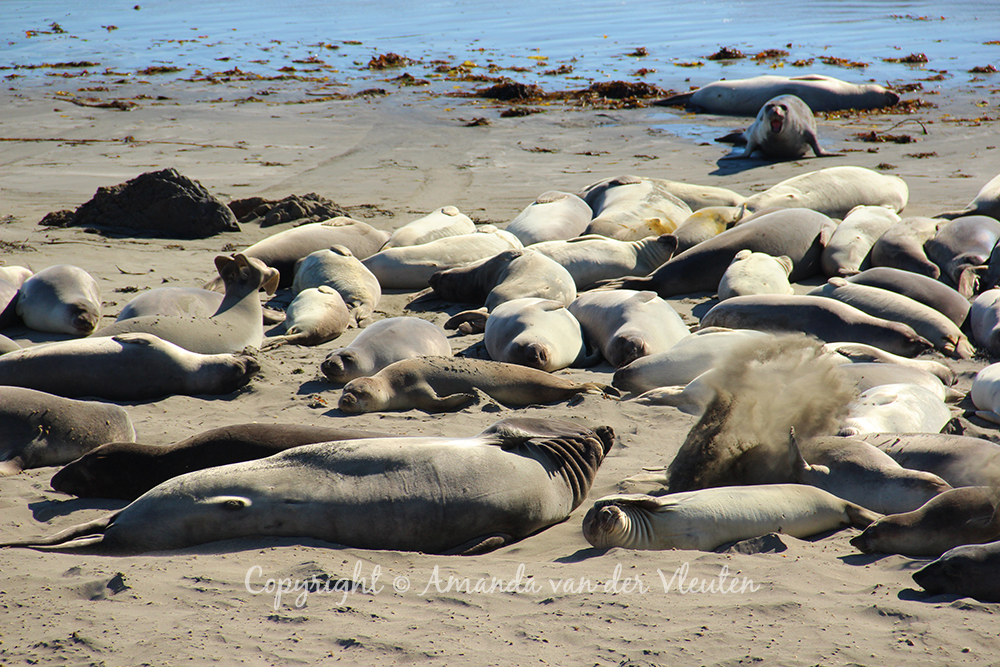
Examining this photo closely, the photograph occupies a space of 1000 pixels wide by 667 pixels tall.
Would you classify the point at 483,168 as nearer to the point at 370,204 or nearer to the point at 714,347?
the point at 370,204

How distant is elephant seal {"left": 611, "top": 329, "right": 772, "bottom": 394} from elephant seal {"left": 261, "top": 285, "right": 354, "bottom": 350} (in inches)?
84.3

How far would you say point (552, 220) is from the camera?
8.28 m

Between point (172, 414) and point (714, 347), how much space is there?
3.18 m

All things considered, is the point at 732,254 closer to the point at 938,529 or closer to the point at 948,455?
the point at 948,455

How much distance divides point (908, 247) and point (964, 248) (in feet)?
1.43

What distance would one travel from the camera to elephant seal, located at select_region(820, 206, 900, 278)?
23.1ft

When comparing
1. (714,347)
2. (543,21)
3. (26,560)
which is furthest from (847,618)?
(543,21)

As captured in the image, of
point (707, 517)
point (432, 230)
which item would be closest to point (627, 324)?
point (707, 517)

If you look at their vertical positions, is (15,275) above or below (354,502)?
above

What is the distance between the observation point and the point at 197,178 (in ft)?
35.6

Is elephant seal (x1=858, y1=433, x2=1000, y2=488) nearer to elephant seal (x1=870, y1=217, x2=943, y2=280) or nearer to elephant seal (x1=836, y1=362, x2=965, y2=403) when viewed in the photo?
elephant seal (x1=836, y1=362, x2=965, y2=403)

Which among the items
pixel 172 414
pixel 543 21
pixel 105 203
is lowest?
pixel 172 414

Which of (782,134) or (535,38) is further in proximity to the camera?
(535,38)

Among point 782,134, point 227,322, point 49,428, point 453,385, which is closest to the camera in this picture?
point 49,428
